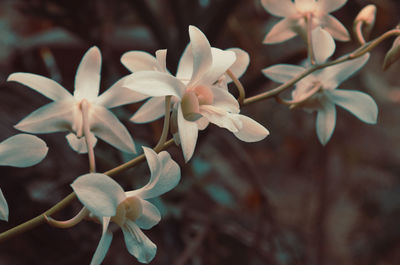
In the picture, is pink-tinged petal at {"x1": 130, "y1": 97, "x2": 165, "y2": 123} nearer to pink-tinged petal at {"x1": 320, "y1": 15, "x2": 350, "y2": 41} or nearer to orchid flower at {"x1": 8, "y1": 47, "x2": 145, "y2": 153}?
orchid flower at {"x1": 8, "y1": 47, "x2": 145, "y2": 153}

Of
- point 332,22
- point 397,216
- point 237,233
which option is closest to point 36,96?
point 237,233

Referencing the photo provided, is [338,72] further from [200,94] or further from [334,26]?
[200,94]

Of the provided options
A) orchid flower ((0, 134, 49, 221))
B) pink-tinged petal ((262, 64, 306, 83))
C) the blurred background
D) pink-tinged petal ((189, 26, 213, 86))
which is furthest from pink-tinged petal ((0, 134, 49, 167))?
the blurred background

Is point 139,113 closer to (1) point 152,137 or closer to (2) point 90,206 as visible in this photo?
(2) point 90,206

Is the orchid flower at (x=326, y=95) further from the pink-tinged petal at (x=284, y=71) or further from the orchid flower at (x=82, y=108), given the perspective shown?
the orchid flower at (x=82, y=108)

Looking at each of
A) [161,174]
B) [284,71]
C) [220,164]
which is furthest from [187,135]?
[220,164]

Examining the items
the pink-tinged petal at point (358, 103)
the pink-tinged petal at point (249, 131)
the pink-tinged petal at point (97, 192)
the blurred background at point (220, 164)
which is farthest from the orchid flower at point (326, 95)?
the blurred background at point (220, 164)
